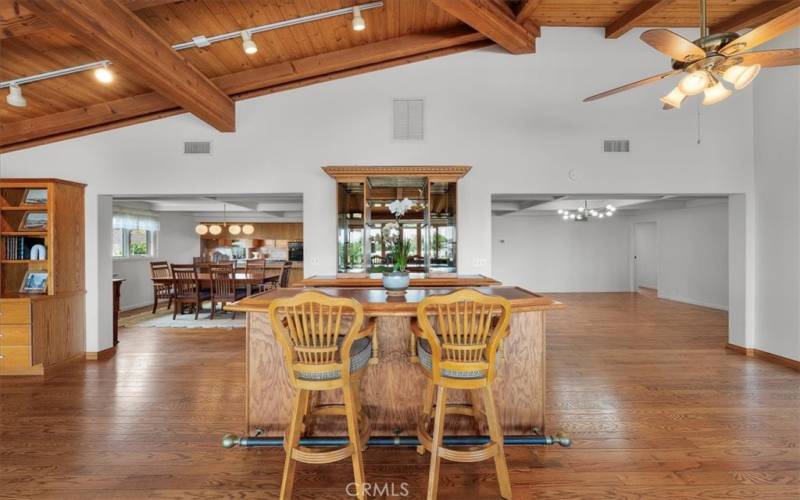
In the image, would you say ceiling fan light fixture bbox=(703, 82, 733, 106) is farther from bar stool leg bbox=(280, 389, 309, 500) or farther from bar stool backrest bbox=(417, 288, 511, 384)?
bar stool leg bbox=(280, 389, 309, 500)

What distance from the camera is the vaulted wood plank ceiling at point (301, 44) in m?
3.19

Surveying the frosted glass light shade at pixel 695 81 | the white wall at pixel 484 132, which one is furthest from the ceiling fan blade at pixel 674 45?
the white wall at pixel 484 132

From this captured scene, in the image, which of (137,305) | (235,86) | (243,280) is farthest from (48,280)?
(137,305)

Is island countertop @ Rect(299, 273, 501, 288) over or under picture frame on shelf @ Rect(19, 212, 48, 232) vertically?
under

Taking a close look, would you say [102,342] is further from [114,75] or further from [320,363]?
[320,363]

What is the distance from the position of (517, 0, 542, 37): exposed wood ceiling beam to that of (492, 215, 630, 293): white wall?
6053 millimetres

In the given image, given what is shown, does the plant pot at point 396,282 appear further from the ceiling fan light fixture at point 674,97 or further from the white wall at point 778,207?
the white wall at point 778,207

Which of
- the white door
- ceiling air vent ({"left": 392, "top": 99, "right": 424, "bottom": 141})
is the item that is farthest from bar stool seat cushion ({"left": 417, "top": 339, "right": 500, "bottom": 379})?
the white door

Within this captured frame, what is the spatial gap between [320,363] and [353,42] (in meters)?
3.60

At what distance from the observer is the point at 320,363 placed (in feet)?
6.13

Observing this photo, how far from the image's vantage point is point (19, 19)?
2359 mm

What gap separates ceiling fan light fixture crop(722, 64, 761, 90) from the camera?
2.34 meters

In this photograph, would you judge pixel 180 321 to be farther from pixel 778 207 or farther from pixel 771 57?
pixel 778 207

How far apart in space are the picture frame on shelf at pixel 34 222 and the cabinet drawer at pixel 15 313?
834 mm
